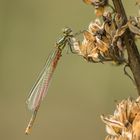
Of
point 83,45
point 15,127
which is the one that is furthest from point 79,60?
point 83,45

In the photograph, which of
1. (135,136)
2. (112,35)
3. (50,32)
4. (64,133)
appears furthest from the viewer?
(50,32)

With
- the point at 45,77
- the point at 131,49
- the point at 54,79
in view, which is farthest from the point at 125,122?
the point at 54,79

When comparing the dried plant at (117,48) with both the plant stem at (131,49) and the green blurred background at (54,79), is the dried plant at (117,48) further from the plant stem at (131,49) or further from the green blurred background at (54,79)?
the green blurred background at (54,79)

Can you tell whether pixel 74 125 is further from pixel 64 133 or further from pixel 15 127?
pixel 15 127

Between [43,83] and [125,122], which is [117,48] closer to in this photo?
[125,122]

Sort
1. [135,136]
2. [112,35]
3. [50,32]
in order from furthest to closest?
[50,32] < [112,35] < [135,136]
